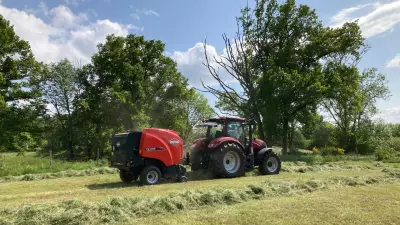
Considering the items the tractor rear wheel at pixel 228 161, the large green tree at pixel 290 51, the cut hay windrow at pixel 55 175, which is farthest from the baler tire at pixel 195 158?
the large green tree at pixel 290 51

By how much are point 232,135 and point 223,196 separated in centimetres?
465

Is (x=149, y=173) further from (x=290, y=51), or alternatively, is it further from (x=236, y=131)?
(x=290, y=51)

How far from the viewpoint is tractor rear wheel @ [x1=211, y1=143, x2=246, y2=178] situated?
972cm

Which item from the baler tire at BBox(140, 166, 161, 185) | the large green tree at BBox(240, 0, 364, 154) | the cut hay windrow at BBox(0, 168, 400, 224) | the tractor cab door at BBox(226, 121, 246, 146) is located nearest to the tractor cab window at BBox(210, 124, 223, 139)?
the tractor cab door at BBox(226, 121, 246, 146)

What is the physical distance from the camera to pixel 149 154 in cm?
848

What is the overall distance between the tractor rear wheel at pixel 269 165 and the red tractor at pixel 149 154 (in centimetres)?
311

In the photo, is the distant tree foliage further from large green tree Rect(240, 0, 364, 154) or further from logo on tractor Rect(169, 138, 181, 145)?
logo on tractor Rect(169, 138, 181, 145)

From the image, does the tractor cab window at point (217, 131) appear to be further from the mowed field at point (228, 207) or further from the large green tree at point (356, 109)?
the large green tree at point (356, 109)

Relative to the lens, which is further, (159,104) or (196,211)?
(159,104)

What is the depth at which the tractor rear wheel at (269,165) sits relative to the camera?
1081 centimetres

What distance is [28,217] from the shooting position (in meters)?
4.62

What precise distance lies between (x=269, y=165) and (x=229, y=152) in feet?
6.25

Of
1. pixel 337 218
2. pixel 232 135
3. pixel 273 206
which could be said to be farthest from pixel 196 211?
pixel 232 135

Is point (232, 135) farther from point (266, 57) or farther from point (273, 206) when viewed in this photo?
point (266, 57)
